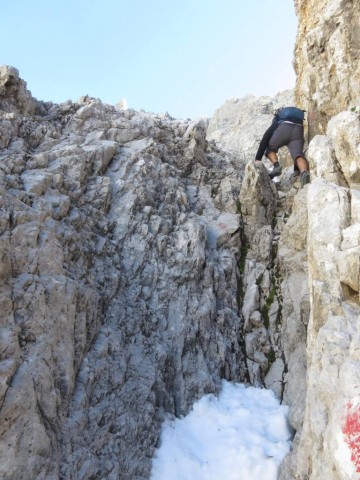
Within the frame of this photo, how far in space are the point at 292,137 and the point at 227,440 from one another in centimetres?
1429

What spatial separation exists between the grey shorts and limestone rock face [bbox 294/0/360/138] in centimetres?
156

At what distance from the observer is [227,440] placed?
11461 mm

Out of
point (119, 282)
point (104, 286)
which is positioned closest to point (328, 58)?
point (119, 282)

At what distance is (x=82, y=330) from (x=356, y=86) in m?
16.0

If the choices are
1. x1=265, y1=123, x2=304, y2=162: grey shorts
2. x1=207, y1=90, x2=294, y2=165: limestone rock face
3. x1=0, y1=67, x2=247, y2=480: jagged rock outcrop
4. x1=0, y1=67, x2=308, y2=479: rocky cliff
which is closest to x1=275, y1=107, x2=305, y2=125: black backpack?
x1=265, y1=123, x2=304, y2=162: grey shorts

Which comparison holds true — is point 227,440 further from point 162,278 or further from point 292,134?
point 292,134

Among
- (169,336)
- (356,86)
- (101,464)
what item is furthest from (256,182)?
(101,464)

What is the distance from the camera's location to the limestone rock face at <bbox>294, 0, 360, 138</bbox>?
16.5 metres

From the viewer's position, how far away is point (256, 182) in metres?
18.3

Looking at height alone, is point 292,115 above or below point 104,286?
above

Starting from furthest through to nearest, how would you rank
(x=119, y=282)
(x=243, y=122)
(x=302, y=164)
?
(x=243, y=122) → (x=302, y=164) → (x=119, y=282)

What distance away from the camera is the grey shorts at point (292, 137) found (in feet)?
58.6

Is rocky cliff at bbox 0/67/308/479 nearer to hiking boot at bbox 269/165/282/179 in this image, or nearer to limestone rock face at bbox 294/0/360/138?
hiking boot at bbox 269/165/282/179

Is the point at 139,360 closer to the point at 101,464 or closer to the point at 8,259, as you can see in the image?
the point at 101,464
